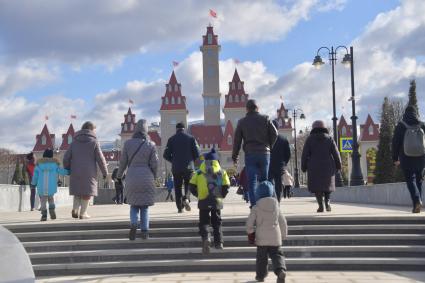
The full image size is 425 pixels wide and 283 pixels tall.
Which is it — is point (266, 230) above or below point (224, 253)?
above

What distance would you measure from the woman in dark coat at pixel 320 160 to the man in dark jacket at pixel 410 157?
4.15ft

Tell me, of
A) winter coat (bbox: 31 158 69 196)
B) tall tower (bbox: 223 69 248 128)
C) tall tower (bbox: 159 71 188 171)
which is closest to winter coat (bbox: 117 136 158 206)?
winter coat (bbox: 31 158 69 196)

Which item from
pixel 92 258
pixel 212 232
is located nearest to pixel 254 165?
pixel 212 232

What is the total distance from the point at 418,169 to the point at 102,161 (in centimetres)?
640

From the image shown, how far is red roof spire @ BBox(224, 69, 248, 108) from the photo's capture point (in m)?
118

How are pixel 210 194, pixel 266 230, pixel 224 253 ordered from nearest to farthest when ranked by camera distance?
pixel 266 230 → pixel 210 194 → pixel 224 253

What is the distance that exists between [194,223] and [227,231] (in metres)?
0.66

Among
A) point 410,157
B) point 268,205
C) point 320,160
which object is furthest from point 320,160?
point 268,205

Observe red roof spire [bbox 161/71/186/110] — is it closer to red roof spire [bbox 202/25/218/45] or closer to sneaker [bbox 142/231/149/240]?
red roof spire [bbox 202/25/218/45]

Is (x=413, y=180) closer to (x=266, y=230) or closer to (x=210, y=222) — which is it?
(x=210, y=222)

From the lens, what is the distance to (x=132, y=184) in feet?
32.6

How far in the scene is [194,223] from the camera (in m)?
10.6

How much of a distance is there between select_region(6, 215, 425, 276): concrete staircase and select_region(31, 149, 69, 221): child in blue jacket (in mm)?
1909

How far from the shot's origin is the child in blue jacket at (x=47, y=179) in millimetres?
12641
